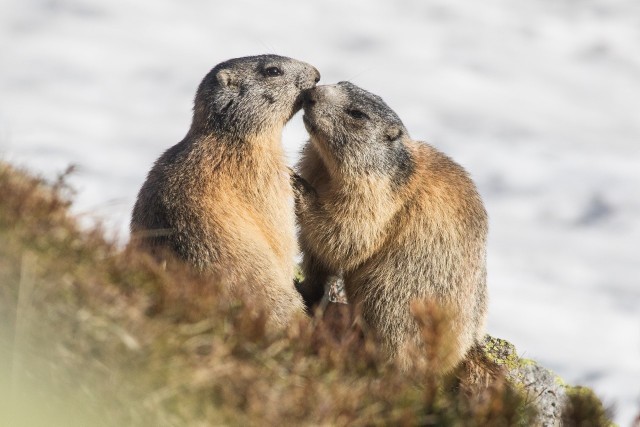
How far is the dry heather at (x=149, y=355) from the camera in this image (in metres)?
5.63

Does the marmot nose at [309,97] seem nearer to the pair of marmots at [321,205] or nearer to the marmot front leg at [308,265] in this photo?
the pair of marmots at [321,205]

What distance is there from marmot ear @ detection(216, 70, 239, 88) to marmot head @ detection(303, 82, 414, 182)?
3.89 feet

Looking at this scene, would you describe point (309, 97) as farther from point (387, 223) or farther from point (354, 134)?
A: point (387, 223)

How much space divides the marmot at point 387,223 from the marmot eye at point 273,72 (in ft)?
2.09

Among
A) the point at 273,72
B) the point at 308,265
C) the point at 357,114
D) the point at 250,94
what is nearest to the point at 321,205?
the point at 308,265

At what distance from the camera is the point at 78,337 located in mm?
5762

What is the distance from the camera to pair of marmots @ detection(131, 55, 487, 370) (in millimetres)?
10117

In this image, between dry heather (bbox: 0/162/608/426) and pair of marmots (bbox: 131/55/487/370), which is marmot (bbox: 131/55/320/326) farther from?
dry heather (bbox: 0/162/608/426)

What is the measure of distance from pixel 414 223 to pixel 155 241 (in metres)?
3.84

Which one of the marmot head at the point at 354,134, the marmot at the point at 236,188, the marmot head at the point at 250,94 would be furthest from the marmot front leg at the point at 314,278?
the marmot head at the point at 250,94

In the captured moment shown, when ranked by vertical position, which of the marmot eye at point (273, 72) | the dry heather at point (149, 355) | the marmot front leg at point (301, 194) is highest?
the marmot eye at point (273, 72)

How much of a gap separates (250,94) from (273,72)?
2.21ft

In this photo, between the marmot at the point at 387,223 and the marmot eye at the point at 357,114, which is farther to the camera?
the marmot eye at the point at 357,114

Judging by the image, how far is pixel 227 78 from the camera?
478 inches
